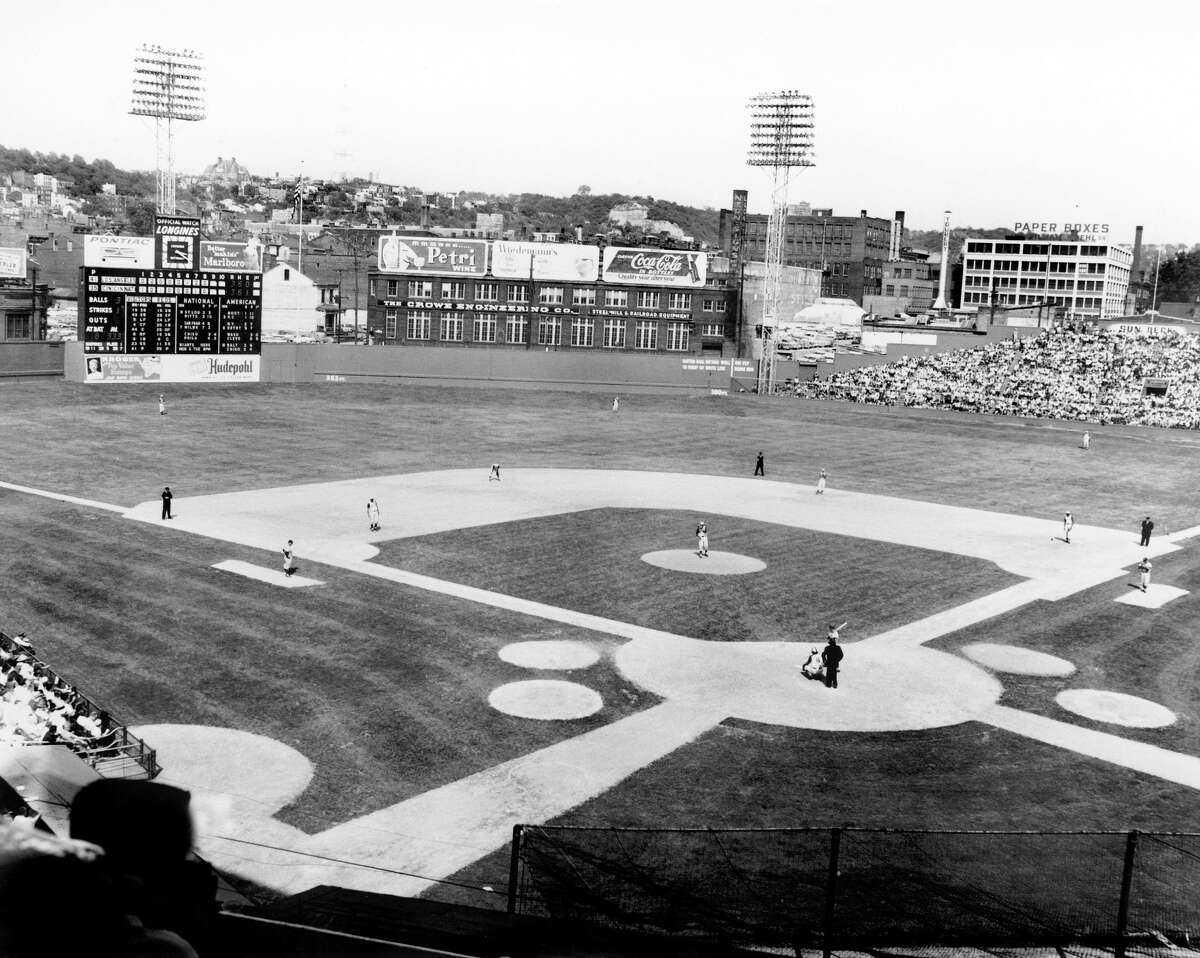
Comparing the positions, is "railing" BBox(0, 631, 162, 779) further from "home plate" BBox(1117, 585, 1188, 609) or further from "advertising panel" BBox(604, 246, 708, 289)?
"advertising panel" BBox(604, 246, 708, 289)

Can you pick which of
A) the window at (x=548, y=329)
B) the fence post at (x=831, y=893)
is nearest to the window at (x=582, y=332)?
the window at (x=548, y=329)

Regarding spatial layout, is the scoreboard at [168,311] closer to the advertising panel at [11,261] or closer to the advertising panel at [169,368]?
the advertising panel at [169,368]

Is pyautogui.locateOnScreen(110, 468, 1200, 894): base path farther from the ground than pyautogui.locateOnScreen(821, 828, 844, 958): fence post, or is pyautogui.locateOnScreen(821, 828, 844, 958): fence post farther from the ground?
pyautogui.locateOnScreen(821, 828, 844, 958): fence post

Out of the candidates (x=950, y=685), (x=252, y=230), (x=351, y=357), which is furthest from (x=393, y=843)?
(x=252, y=230)

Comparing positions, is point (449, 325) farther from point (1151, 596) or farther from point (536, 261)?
point (1151, 596)

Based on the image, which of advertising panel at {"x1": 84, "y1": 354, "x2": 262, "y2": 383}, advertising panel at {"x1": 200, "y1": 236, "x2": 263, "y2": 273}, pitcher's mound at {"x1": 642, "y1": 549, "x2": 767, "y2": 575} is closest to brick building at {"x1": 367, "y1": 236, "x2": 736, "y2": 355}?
advertising panel at {"x1": 84, "y1": 354, "x2": 262, "y2": 383}
